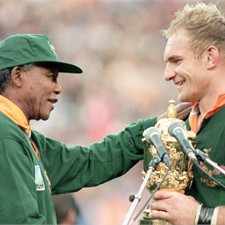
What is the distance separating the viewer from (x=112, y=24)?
7793mm

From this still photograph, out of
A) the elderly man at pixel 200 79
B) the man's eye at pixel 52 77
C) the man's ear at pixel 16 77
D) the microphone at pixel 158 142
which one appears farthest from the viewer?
the man's eye at pixel 52 77

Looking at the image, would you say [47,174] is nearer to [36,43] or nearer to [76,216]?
[36,43]

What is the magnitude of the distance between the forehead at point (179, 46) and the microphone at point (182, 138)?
1.41 ft

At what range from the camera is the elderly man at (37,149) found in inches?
152

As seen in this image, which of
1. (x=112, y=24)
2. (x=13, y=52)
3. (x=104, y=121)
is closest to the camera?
(x=13, y=52)

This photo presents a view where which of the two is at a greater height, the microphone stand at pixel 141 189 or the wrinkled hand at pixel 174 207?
the microphone stand at pixel 141 189

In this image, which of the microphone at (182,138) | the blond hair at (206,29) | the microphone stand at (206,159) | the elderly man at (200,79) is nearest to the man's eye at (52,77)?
the elderly man at (200,79)

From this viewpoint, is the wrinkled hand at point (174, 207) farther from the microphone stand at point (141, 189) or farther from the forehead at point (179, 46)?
the forehead at point (179, 46)

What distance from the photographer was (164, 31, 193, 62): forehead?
13.4 feet

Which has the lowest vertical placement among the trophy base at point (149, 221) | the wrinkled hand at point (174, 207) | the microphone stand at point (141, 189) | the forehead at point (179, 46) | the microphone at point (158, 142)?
the trophy base at point (149, 221)

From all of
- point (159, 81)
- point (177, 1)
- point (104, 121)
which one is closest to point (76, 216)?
point (104, 121)

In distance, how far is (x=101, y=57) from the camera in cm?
771

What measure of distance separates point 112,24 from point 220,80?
12.4 ft

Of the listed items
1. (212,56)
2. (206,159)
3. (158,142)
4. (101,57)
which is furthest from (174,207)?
(101,57)
